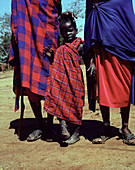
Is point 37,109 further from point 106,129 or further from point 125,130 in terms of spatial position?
point 125,130

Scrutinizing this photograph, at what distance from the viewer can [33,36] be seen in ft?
9.97

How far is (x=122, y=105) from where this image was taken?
2.79 meters

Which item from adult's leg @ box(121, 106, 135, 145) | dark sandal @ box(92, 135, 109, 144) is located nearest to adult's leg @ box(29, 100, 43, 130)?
dark sandal @ box(92, 135, 109, 144)

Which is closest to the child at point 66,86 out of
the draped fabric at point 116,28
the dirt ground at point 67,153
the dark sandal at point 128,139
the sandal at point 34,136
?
the dirt ground at point 67,153

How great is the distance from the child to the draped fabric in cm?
38

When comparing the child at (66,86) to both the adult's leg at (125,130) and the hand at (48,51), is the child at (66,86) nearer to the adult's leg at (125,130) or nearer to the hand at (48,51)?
the hand at (48,51)

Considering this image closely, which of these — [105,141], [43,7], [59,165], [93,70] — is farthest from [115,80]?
[43,7]

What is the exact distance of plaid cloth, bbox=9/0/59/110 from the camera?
297 centimetres

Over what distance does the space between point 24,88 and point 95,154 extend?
1427 millimetres

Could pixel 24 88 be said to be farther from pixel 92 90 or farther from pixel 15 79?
pixel 92 90

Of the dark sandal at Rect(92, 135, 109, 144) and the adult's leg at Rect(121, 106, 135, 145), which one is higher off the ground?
the adult's leg at Rect(121, 106, 135, 145)

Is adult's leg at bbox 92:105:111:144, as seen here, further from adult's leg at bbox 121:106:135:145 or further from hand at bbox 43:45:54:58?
→ hand at bbox 43:45:54:58

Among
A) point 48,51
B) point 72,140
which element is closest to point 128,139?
point 72,140

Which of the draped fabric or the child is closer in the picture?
the draped fabric
